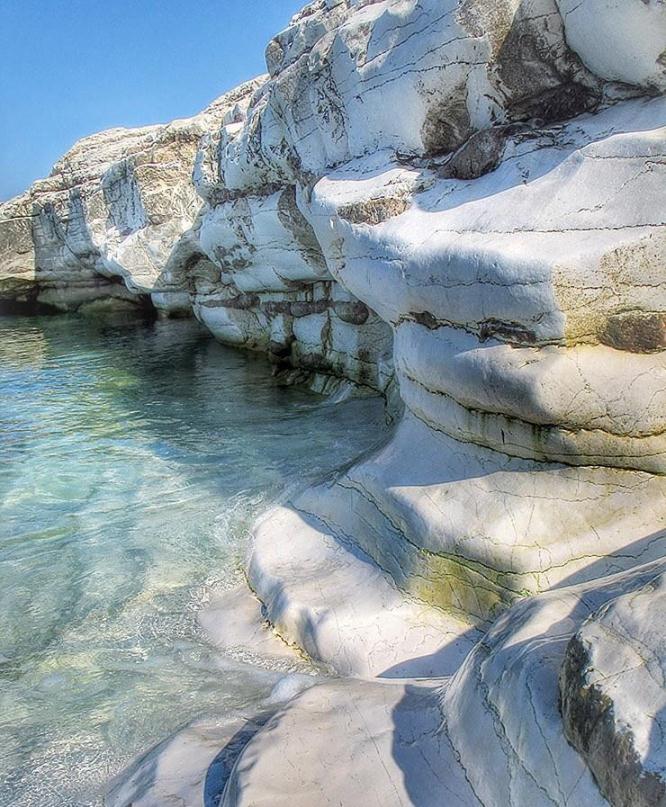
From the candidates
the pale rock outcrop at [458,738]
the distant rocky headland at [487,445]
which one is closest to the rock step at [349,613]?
the distant rocky headland at [487,445]

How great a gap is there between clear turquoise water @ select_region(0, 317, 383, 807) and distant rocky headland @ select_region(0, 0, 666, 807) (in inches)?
13.2

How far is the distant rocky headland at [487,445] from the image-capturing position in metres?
1.57

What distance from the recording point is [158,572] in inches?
146

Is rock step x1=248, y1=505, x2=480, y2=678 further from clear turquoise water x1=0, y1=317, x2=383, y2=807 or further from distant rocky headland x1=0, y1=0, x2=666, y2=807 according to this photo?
clear turquoise water x1=0, y1=317, x2=383, y2=807

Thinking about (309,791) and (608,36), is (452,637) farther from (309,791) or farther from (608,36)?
(608,36)

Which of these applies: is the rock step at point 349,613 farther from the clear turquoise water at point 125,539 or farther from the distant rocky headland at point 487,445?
the clear turquoise water at point 125,539

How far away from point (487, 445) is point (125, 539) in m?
2.28

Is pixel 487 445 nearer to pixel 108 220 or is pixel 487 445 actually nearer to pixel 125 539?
pixel 125 539

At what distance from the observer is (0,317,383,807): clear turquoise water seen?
2.52 meters

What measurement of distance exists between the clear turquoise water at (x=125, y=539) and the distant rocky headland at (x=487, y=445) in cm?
33

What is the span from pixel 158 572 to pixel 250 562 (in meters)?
0.50

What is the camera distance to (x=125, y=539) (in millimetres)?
4148

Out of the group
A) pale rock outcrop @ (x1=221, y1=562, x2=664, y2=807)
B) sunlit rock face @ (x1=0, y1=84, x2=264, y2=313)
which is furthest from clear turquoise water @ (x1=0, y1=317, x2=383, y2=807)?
sunlit rock face @ (x1=0, y1=84, x2=264, y2=313)

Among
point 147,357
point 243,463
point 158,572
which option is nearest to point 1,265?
point 147,357
